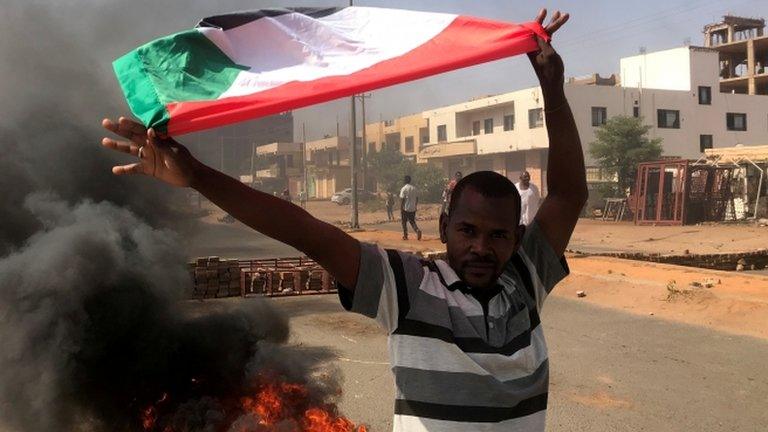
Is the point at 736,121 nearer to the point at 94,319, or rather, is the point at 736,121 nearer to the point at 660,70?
the point at 660,70

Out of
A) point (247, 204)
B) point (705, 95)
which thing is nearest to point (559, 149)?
point (247, 204)

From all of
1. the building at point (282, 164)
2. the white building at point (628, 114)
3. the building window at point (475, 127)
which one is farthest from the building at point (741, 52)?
the building at point (282, 164)

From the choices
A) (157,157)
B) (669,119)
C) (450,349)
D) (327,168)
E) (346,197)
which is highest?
(669,119)

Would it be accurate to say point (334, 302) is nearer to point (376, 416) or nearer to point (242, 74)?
point (376, 416)

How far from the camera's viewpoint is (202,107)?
180 cm

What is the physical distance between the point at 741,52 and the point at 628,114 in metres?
27.5

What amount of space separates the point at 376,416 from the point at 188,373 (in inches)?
56.3

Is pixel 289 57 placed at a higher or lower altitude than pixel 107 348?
higher

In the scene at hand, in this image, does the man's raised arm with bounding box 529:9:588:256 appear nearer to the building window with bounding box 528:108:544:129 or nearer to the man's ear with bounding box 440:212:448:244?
the man's ear with bounding box 440:212:448:244

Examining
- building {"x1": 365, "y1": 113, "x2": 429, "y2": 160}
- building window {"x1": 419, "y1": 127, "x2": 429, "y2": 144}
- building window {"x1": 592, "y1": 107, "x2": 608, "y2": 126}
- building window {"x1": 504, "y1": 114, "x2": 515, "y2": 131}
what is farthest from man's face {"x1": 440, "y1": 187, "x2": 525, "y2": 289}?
building window {"x1": 419, "y1": 127, "x2": 429, "y2": 144}

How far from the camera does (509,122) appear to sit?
4006 cm

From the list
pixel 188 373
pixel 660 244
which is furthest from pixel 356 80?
pixel 660 244

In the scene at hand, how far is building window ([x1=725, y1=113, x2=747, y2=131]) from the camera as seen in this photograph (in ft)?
137

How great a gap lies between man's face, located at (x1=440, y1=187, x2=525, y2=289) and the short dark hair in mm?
16
